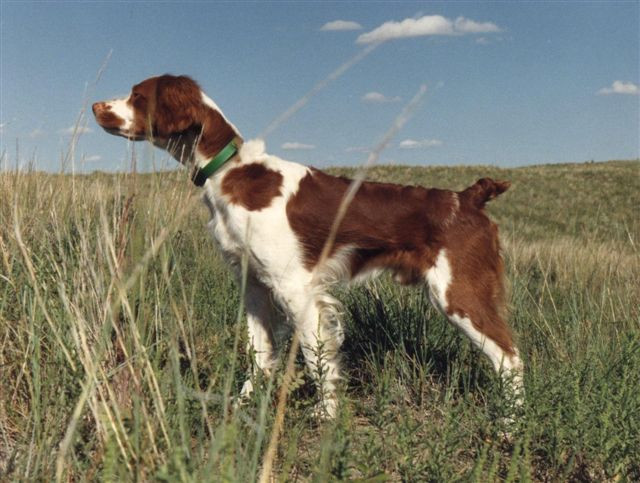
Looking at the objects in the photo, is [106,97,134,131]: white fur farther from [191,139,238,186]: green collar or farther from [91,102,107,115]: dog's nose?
[191,139,238,186]: green collar

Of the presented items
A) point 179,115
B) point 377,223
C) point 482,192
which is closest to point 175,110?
point 179,115

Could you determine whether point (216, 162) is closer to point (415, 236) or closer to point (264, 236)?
point (264, 236)

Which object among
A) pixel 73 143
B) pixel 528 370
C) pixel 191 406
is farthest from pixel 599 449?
pixel 73 143

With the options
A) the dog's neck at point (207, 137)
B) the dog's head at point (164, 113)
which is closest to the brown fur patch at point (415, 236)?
the dog's neck at point (207, 137)

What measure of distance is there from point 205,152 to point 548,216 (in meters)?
14.3

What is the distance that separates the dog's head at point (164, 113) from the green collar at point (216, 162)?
10cm

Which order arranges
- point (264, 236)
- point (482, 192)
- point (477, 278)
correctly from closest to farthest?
point (264, 236) < point (477, 278) < point (482, 192)

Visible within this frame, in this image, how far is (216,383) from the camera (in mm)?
2725

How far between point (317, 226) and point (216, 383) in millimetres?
924

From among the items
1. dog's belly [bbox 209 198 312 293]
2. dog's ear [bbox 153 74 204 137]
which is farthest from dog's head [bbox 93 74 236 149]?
dog's belly [bbox 209 198 312 293]

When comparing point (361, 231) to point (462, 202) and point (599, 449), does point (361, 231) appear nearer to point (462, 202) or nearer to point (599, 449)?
point (462, 202)

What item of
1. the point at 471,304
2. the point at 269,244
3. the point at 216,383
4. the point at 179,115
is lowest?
the point at 216,383

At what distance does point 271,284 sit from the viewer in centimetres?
322

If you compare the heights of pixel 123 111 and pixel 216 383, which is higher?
pixel 123 111
